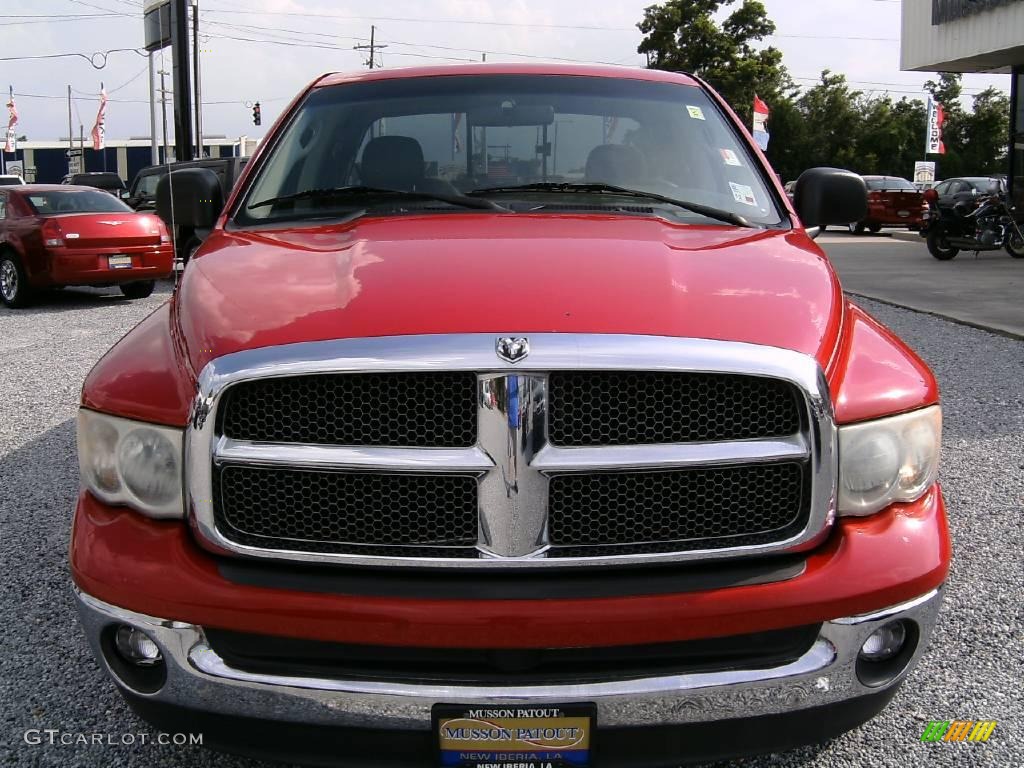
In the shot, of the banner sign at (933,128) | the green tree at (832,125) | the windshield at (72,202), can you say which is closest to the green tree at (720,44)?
the green tree at (832,125)

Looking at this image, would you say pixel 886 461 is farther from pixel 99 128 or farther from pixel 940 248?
pixel 99 128

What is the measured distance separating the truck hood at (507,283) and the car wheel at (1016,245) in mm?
17233

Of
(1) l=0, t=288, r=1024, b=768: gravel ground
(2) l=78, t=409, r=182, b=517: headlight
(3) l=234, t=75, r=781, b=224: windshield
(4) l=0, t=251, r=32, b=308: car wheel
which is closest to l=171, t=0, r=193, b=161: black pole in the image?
(4) l=0, t=251, r=32, b=308: car wheel

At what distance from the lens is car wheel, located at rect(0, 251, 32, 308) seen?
12.4 metres

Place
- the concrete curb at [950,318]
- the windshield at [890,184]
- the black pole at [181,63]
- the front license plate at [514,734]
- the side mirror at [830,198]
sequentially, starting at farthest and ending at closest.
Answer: the windshield at [890,184] < the black pole at [181,63] < the concrete curb at [950,318] < the side mirror at [830,198] < the front license plate at [514,734]

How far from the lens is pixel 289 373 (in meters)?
1.97

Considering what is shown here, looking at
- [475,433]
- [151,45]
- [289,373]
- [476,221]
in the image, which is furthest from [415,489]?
[151,45]

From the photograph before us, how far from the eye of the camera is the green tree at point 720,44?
47.2 metres

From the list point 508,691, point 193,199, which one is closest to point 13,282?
point 193,199

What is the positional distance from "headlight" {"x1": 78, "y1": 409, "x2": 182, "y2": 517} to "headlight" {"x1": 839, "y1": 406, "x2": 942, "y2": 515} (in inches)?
53.8

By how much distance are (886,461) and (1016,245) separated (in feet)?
59.9

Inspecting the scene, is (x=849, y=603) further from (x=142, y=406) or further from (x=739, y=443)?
(x=142, y=406)

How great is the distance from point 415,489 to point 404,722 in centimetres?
44

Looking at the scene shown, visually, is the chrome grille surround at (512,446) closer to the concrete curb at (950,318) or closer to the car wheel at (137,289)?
the concrete curb at (950,318)
